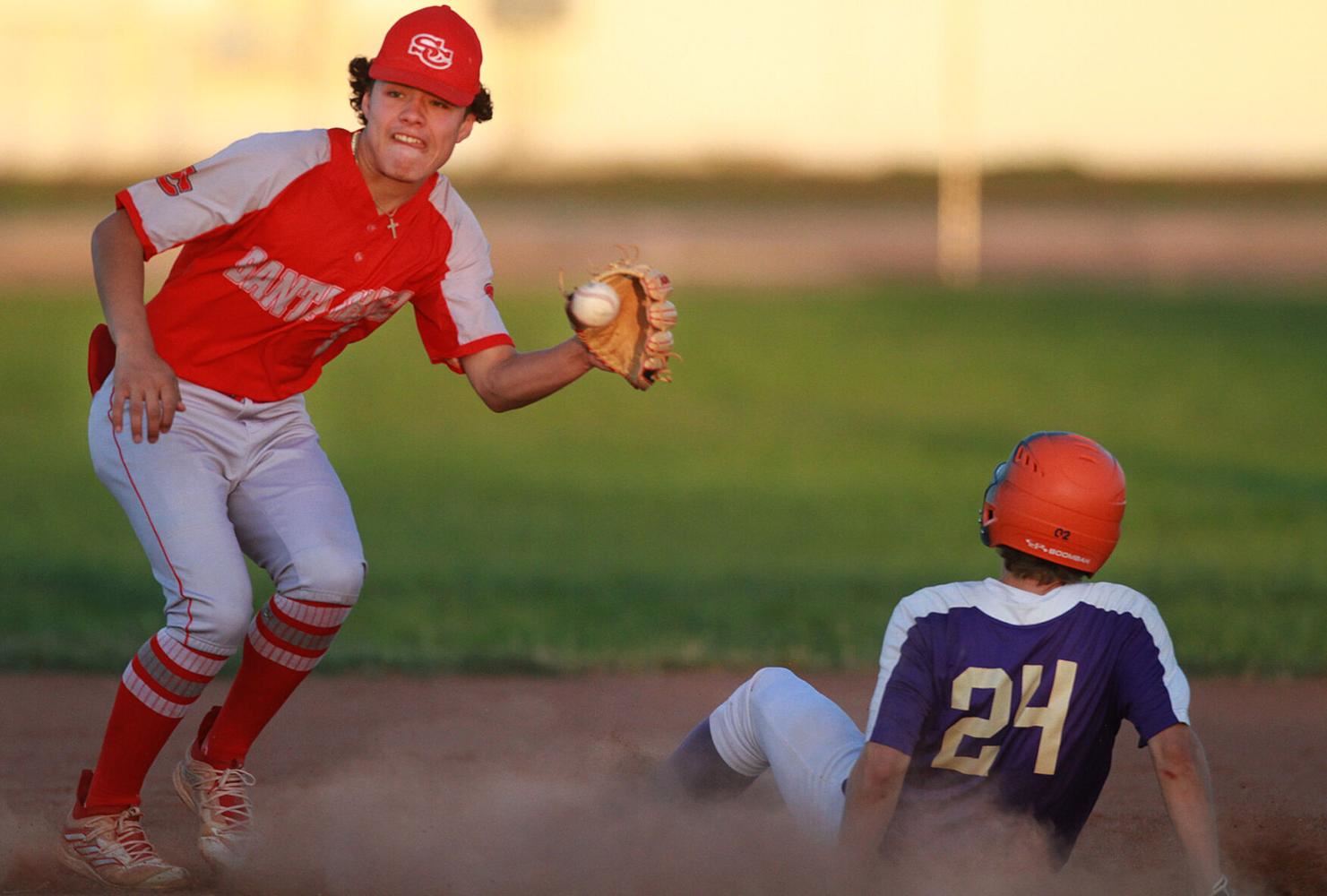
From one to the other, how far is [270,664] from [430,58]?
136cm

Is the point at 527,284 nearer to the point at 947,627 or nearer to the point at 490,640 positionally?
the point at 490,640

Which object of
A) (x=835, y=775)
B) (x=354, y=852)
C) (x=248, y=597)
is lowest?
(x=354, y=852)

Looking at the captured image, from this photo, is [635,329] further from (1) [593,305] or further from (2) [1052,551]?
(2) [1052,551]

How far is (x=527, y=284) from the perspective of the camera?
25.8m

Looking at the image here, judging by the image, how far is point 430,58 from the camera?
3590 mm

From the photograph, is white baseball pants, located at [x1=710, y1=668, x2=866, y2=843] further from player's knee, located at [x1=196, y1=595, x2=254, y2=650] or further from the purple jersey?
player's knee, located at [x1=196, y1=595, x2=254, y2=650]

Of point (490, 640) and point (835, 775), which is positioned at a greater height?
point (835, 775)

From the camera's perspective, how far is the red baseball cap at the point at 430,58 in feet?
11.8

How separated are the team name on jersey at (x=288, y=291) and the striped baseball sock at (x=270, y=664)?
0.62 metres

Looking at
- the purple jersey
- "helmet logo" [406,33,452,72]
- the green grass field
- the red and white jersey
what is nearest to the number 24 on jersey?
the purple jersey

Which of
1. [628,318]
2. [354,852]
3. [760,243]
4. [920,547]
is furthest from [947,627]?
[760,243]

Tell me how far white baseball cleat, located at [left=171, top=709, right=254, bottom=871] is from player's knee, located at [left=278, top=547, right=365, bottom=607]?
46 centimetres

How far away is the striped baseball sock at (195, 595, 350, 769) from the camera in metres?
3.67

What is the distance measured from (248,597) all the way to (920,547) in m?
5.99
